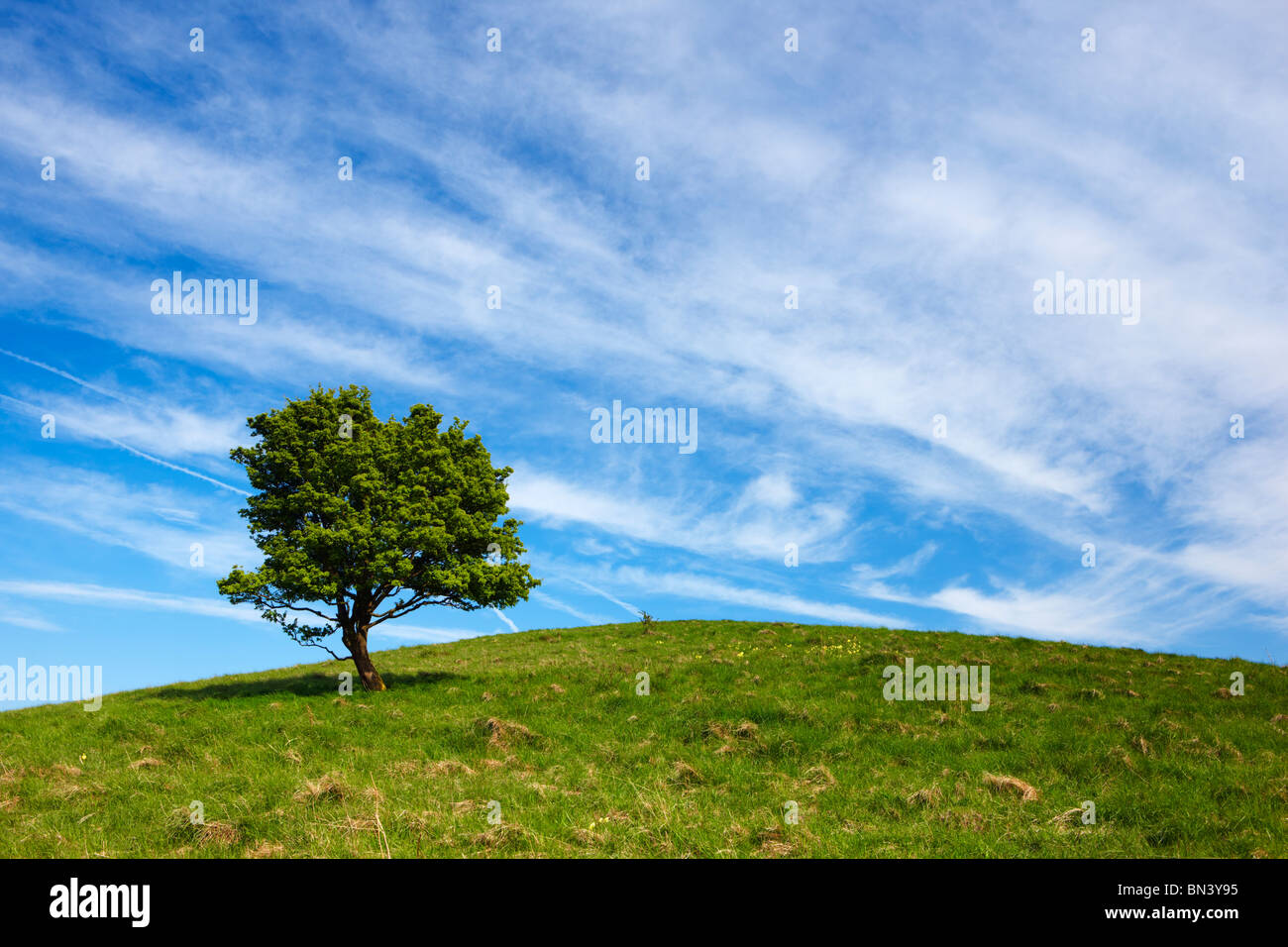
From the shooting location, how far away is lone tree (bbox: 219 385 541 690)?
90.7 feet

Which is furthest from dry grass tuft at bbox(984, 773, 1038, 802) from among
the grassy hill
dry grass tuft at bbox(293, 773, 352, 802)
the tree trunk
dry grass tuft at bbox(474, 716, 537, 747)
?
the tree trunk

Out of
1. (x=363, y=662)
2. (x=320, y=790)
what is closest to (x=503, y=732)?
(x=320, y=790)

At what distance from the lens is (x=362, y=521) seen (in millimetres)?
28203

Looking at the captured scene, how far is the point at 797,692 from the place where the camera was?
2584cm

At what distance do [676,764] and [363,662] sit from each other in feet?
54.9

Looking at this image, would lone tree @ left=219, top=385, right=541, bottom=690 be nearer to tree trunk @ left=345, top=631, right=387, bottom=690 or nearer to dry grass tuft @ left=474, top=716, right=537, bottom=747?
tree trunk @ left=345, top=631, right=387, bottom=690

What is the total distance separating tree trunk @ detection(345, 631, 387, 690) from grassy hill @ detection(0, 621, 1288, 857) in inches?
52.6

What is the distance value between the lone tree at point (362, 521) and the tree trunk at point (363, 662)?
0.16ft

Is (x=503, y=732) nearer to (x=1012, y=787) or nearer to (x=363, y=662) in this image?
(x=363, y=662)

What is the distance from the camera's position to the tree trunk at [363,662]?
2912 centimetres

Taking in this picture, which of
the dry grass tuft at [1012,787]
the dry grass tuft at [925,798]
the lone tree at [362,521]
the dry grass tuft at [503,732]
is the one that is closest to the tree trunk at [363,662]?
the lone tree at [362,521]
